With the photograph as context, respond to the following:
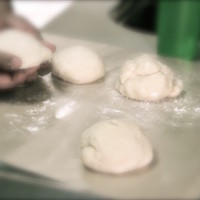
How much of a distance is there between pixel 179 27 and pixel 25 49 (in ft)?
1.82

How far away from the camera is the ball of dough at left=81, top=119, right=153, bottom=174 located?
0.89m

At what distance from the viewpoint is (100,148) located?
0.93 meters

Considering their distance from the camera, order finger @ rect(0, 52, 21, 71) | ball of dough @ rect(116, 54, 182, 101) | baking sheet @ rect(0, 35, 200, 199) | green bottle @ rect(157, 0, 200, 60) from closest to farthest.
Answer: baking sheet @ rect(0, 35, 200, 199) → finger @ rect(0, 52, 21, 71) → ball of dough @ rect(116, 54, 182, 101) → green bottle @ rect(157, 0, 200, 60)

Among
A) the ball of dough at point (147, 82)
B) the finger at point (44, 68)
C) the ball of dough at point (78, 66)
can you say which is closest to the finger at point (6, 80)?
the finger at point (44, 68)

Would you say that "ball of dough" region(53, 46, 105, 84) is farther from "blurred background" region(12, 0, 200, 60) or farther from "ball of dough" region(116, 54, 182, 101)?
"blurred background" region(12, 0, 200, 60)

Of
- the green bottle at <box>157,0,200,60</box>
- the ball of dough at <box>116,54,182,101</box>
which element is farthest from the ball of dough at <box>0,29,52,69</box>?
the green bottle at <box>157,0,200,60</box>

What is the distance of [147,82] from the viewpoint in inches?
48.0

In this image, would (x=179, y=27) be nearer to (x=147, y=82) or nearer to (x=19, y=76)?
(x=147, y=82)

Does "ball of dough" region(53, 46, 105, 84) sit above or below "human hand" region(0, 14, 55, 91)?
below

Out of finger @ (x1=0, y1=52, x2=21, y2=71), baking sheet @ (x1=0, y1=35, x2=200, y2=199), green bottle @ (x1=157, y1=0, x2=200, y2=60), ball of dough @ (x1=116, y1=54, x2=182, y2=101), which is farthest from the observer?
green bottle @ (x1=157, y1=0, x2=200, y2=60)

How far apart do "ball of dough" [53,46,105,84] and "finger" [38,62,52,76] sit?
3cm

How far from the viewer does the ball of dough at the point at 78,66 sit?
1.30 m

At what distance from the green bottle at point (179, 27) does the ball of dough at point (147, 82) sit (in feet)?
0.78

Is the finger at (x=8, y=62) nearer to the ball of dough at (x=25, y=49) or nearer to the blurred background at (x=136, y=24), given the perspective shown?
the ball of dough at (x=25, y=49)
